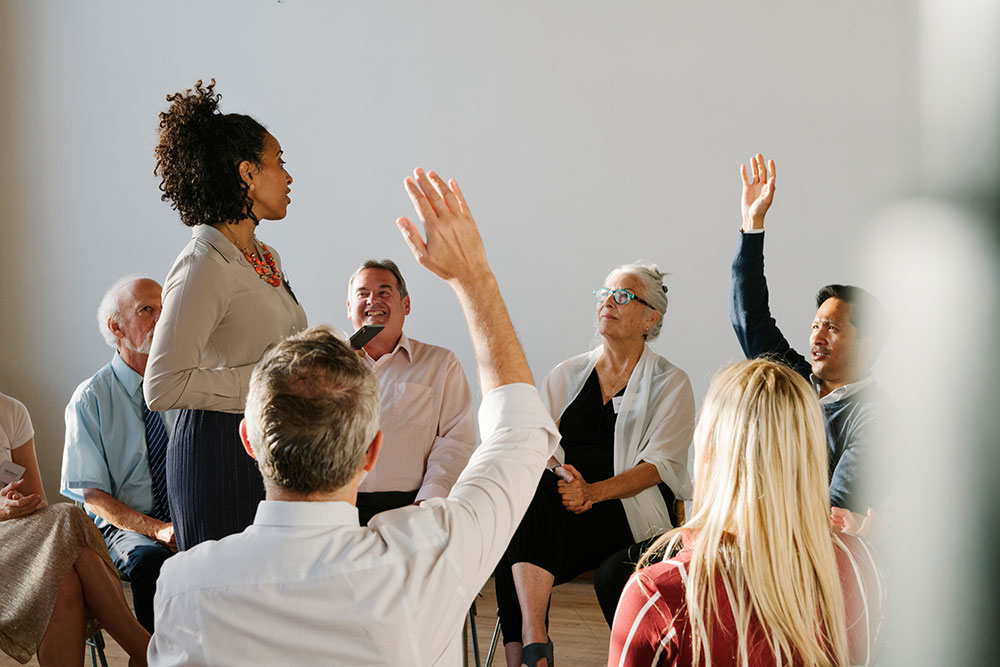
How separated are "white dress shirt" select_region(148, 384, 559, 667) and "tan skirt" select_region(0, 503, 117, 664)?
1661mm

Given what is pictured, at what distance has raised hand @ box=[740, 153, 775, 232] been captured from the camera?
2.49 meters

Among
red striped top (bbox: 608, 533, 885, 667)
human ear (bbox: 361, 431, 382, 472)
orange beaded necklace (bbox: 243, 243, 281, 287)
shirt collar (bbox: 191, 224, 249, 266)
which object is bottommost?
red striped top (bbox: 608, 533, 885, 667)

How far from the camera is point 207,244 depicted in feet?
6.31

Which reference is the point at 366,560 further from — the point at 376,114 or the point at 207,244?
the point at 376,114

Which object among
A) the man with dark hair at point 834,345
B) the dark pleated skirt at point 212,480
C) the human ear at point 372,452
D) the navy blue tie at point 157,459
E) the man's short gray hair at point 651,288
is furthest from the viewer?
the man's short gray hair at point 651,288

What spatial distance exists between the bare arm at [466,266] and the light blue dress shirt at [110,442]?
7.03ft

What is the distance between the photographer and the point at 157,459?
296 centimetres

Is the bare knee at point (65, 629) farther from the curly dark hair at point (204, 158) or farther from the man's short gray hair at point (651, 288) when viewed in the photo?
the man's short gray hair at point (651, 288)

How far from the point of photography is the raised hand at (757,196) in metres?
2.49

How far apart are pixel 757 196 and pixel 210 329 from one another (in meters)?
1.45

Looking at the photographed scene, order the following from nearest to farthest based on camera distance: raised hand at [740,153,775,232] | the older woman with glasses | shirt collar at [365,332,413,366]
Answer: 1. raised hand at [740,153,775,232]
2. the older woman with glasses
3. shirt collar at [365,332,413,366]

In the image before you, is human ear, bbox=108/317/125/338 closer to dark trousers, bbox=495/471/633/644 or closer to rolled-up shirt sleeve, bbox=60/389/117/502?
rolled-up shirt sleeve, bbox=60/389/117/502

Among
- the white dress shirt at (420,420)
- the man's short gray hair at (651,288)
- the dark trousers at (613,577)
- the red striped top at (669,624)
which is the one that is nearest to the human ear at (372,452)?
the red striped top at (669,624)

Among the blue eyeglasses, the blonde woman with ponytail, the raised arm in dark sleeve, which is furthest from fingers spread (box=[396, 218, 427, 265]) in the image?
the blue eyeglasses
